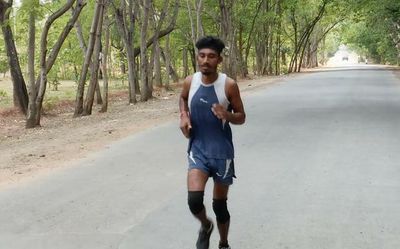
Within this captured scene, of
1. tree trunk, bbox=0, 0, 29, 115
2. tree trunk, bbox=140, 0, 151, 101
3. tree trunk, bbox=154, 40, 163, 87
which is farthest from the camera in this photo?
tree trunk, bbox=154, 40, 163, 87

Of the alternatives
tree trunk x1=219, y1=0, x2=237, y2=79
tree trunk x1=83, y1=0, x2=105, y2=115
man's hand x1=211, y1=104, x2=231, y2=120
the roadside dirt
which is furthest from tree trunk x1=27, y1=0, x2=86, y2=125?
tree trunk x1=219, y1=0, x2=237, y2=79

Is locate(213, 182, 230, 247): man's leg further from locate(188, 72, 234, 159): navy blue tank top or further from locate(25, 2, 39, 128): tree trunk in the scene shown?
locate(25, 2, 39, 128): tree trunk

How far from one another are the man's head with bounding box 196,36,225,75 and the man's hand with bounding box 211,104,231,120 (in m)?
0.27

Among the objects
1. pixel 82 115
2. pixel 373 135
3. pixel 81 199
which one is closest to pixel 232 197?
pixel 81 199

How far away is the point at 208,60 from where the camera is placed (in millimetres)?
4020

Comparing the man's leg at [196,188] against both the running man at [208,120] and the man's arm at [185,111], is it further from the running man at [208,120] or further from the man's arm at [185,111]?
the man's arm at [185,111]

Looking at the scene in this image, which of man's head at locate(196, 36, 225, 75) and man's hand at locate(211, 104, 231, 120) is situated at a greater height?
man's head at locate(196, 36, 225, 75)

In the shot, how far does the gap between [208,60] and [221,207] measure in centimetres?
116

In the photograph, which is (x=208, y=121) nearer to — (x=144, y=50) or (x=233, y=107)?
(x=233, y=107)

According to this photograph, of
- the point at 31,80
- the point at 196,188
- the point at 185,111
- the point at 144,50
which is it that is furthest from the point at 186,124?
the point at 144,50

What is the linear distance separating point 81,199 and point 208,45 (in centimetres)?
327

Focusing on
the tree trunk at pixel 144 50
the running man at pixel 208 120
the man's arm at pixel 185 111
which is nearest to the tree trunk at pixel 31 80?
the tree trunk at pixel 144 50

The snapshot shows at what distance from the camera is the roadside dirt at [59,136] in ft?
29.5

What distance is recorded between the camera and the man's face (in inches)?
158
